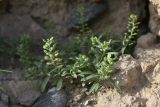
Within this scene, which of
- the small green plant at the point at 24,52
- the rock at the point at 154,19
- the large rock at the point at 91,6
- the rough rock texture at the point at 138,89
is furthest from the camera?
the large rock at the point at 91,6

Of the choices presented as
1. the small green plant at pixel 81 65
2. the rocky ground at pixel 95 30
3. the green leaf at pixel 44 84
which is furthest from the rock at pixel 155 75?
the green leaf at pixel 44 84

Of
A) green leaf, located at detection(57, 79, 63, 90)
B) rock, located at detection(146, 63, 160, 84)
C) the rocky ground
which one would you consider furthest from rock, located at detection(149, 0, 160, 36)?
green leaf, located at detection(57, 79, 63, 90)

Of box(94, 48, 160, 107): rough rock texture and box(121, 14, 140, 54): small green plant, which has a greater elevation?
box(121, 14, 140, 54): small green plant

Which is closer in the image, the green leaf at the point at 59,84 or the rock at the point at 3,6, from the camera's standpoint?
the green leaf at the point at 59,84

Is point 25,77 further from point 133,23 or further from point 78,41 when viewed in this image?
point 133,23

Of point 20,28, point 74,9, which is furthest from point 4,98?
point 74,9

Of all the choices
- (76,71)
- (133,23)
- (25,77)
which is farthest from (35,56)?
(133,23)

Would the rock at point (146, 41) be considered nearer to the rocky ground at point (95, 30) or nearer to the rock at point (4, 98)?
the rocky ground at point (95, 30)

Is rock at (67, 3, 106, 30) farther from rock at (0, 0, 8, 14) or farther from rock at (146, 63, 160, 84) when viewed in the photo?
rock at (146, 63, 160, 84)
